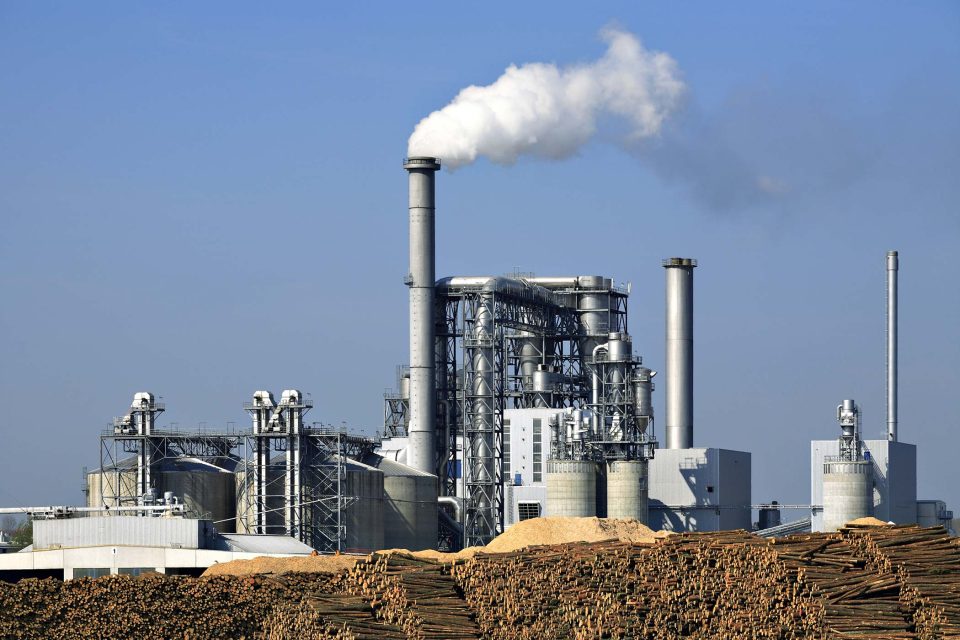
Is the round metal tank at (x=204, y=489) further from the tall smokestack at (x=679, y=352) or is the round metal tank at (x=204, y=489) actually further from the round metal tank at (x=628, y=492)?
the tall smokestack at (x=679, y=352)

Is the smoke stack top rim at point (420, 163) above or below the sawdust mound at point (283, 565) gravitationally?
above

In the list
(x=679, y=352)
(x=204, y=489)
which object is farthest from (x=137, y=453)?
(x=679, y=352)

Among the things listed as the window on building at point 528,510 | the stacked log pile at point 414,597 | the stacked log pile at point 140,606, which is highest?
the stacked log pile at point 414,597

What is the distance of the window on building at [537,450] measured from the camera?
214 ft

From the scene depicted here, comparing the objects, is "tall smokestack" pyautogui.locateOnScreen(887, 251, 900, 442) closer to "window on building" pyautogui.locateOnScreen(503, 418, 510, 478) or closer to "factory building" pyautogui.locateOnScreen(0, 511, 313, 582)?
"window on building" pyautogui.locateOnScreen(503, 418, 510, 478)

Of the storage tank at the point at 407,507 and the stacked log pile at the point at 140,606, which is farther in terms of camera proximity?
the storage tank at the point at 407,507

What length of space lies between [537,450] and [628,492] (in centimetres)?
511

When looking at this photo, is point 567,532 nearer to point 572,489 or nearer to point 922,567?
point 572,489

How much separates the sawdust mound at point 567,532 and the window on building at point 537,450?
8543mm

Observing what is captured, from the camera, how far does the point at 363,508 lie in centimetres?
5834

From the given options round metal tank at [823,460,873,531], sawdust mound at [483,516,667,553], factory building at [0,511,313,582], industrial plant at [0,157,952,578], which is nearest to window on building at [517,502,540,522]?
industrial plant at [0,157,952,578]

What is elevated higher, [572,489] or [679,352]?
[679,352]

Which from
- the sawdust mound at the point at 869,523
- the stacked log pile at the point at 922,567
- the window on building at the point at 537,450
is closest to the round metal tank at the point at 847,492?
the window on building at the point at 537,450

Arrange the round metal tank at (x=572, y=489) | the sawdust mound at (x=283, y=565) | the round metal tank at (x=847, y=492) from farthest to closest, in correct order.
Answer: the round metal tank at (x=847, y=492) → the round metal tank at (x=572, y=489) → the sawdust mound at (x=283, y=565)
